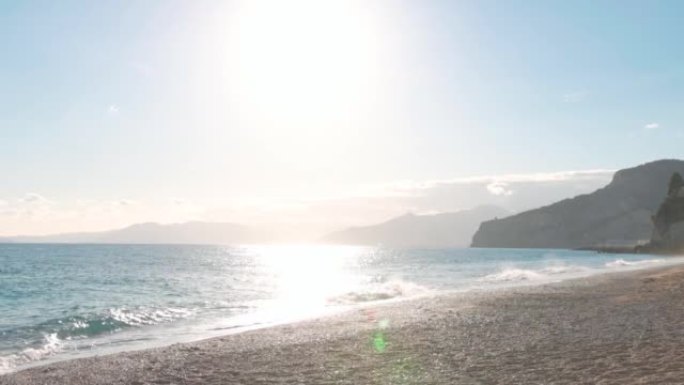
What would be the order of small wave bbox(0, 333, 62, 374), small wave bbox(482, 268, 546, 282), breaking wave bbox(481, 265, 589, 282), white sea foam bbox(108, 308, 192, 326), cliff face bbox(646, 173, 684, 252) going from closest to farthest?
small wave bbox(0, 333, 62, 374), white sea foam bbox(108, 308, 192, 326), small wave bbox(482, 268, 546, 282), breaking wave bbox(481, 265, 589, 282), cliff face bbox(646, 173, 684, 252)

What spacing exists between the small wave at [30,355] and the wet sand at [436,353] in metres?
2.17

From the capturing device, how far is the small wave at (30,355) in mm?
19423

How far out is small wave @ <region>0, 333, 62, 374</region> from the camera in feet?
63.7

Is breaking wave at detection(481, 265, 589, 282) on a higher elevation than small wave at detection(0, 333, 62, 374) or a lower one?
lower

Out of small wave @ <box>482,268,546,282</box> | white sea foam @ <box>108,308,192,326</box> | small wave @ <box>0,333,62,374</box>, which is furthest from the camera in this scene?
small wave @ <box>482,268,546,282</box>

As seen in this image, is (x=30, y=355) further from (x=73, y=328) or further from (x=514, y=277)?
(x=514, y=277)

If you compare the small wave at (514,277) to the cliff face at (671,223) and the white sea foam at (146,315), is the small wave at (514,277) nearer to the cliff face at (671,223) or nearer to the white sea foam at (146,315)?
the white sea foam at (146,315)

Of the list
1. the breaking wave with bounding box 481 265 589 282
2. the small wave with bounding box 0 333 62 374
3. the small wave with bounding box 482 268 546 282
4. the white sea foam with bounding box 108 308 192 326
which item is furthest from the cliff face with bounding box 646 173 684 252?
the small wave with bounding box 0 333 62 374

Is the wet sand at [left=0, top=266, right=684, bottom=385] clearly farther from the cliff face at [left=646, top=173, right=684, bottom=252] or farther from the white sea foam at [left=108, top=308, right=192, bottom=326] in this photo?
the cliff face at [left=646, top=173, right=684, bottom=252]

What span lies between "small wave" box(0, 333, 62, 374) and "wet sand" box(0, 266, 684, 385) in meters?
2.17

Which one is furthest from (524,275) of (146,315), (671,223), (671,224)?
(671,223)

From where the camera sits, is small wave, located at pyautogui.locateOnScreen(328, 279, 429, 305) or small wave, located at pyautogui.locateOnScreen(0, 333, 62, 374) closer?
small wave, located at pyautogui.locateOnScreen(0, 333, 62, 374)

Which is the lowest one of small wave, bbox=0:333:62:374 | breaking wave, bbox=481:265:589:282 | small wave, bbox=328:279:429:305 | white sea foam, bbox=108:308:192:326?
breaking wave, bbox=481:265:589:282

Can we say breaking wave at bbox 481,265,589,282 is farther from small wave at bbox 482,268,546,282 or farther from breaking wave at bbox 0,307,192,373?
breaking wave at bbox 0,307,192,373
